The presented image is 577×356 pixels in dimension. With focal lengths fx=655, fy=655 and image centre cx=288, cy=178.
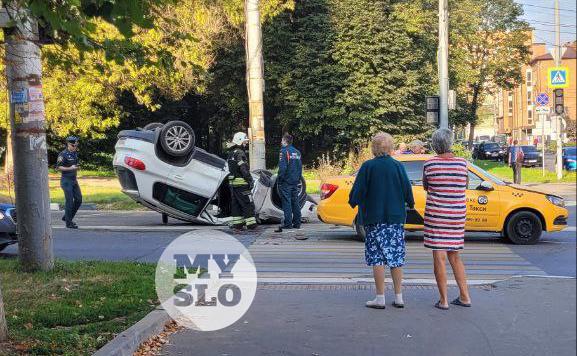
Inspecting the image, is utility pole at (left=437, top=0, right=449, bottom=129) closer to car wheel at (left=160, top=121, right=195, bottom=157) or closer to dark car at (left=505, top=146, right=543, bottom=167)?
car wheel at (left=160, top=121, right=195, bottom=157)

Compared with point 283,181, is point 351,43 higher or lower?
higher

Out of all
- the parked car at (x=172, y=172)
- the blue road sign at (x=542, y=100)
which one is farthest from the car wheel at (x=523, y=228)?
the blue road sign at (x=542, y=100)

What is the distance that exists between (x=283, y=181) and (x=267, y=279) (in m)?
4.77

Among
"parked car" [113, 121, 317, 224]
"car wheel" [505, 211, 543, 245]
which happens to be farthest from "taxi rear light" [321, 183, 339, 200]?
"car wheel" [505, 211, 543, 245]

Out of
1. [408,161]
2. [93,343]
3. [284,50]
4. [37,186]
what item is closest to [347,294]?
[93,343]

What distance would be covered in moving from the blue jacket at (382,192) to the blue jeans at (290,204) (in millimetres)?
6358

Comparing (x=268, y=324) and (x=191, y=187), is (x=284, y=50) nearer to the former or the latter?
(x=191, y=187)

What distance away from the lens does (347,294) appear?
25.0 feet

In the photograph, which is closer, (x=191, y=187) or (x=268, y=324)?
(x=268, y=324)

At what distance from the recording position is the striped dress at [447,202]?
262 inches

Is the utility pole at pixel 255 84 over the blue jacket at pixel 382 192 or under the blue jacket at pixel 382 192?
over

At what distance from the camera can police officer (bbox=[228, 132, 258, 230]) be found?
40.2 ft

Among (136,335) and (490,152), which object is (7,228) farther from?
(490,152)

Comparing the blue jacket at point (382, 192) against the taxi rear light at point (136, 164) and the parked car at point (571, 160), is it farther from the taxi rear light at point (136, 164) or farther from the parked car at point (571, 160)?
the taxi rear light at point (136, 164)
